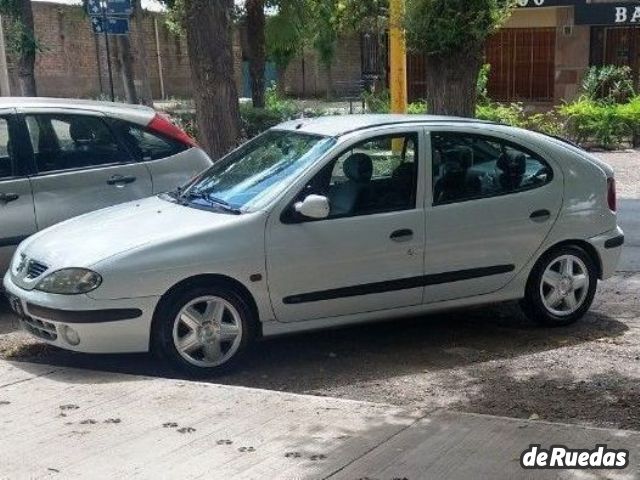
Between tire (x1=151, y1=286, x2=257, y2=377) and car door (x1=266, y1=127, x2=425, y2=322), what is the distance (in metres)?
0.26

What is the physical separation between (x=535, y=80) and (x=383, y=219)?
1935 centimetres

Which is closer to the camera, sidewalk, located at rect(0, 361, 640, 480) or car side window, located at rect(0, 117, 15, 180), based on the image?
sidewalk, located at rect(0, 361, 640, 480)

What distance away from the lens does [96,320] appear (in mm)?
5082

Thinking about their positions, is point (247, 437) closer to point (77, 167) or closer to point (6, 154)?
point (77, 167)

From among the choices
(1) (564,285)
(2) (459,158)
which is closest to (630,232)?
(1) (564,285)

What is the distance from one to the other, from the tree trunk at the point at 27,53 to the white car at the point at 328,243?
13.2 m

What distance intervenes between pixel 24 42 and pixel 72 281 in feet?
46.6

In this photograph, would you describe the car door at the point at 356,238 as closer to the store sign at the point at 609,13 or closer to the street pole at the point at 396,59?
the street pole at the point at 396,59

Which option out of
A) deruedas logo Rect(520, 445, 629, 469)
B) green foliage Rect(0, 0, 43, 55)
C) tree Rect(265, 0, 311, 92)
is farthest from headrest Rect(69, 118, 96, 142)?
tree Rect(265, 0, 311, 92)

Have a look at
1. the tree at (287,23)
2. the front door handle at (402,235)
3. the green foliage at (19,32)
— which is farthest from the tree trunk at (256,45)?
the front door handle at (402,235)

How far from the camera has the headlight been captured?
5082 millimetres

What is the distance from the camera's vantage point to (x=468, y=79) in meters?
9.54

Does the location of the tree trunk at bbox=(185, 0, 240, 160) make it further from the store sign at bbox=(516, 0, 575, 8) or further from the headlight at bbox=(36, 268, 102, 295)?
the store sign at bbox=(516, 0, 575, 8)

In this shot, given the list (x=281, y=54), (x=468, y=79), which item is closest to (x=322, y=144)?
(x=468, y=79)
